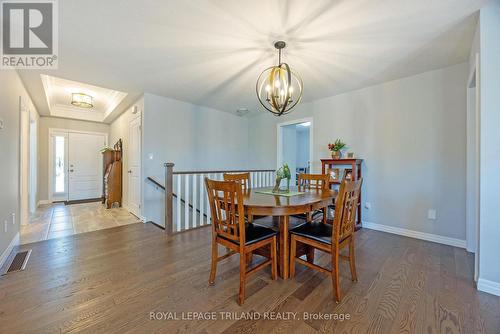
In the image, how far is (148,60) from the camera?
274 centimetres

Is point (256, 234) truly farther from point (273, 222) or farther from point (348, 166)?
point (348, 166)

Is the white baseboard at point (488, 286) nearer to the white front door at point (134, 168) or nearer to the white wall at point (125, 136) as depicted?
the white front door at point (134, 168)

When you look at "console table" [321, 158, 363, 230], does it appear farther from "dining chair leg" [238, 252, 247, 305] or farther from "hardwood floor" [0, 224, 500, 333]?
"dining chair leg" [238, 252, 247, 305]

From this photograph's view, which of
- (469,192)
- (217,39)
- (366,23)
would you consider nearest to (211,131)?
(217,39)

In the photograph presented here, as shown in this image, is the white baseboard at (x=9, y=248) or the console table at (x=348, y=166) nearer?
the white baseboard at (x=9, y=248)

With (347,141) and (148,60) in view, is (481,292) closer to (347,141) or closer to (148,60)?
(347,141)

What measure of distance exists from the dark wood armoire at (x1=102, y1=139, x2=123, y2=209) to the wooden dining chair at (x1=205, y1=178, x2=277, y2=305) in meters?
4.25

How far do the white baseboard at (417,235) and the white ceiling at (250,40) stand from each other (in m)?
2.30

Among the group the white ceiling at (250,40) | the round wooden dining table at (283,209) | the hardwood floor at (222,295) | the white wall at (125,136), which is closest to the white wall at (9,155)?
the hardwood floor at (222,295)

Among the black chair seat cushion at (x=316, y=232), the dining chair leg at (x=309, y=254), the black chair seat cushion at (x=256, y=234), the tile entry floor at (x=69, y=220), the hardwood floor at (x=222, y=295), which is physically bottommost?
the hardwood floor at (x=222, y=295)

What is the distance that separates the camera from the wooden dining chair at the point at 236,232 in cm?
168

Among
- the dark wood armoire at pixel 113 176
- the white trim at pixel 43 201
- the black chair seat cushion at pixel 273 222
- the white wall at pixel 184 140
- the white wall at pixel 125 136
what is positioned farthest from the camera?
the white trim at pixel 43 201

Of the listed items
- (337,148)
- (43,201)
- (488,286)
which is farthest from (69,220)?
(488,286)

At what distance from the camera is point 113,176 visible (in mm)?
5090
